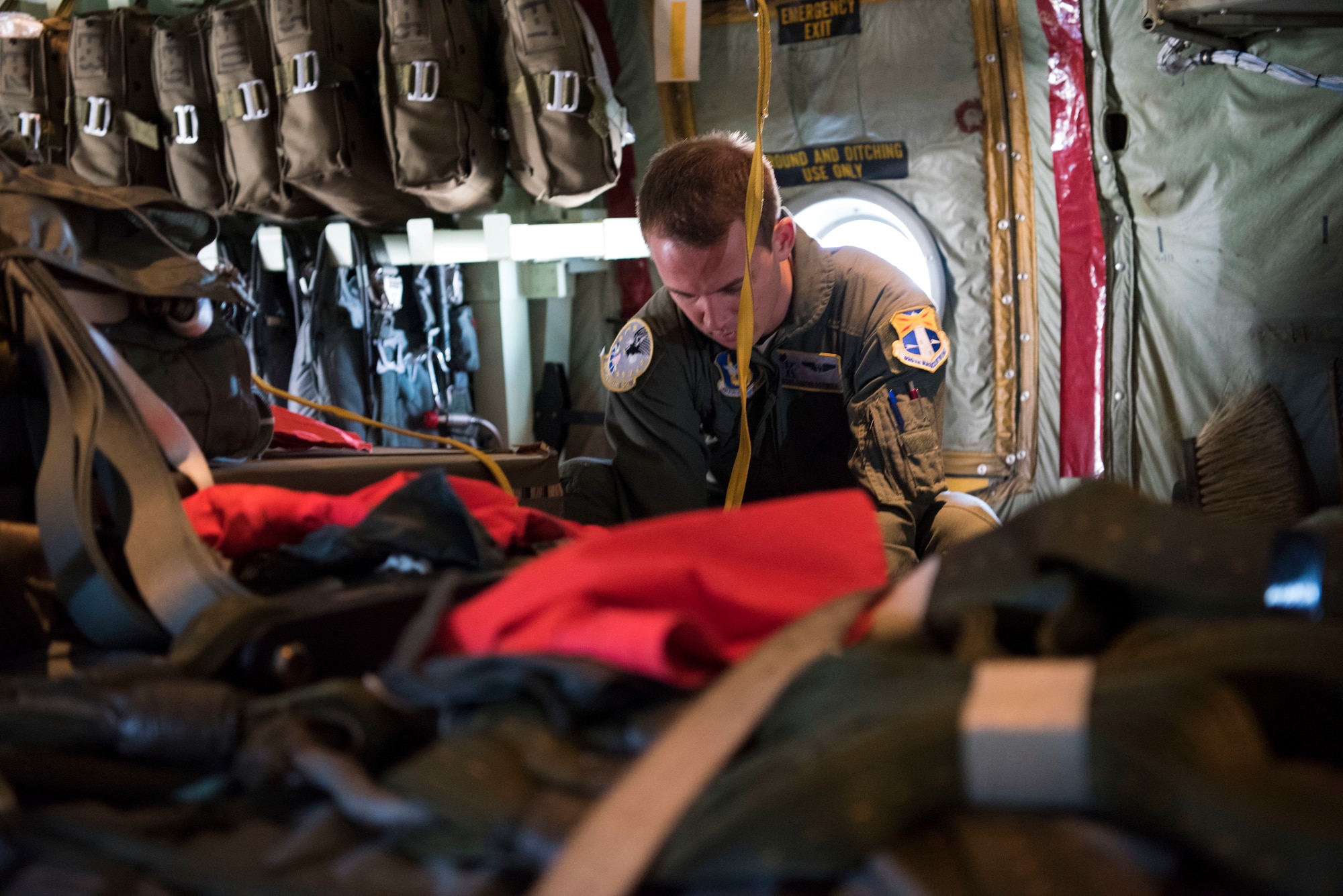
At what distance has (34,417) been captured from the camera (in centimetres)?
74

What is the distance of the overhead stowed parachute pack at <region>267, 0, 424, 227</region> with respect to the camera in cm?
258

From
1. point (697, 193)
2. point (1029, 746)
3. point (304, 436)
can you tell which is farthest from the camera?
point (697, 193)

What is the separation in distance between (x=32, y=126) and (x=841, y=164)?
2.59 m

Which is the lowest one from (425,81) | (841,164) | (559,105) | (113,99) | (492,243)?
(492,243)

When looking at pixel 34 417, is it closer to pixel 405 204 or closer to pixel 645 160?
pixel 405 204

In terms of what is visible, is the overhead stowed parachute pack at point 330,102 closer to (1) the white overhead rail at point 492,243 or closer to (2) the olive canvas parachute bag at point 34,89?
(1) the white overhead rail at point 492,243

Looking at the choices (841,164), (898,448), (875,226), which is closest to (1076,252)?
(875,226)

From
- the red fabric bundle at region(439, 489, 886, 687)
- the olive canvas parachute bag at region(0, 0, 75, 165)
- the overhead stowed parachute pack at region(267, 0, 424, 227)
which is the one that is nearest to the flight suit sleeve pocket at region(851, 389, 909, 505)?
the red fabric bundle at region(439, 489, 886, 687)

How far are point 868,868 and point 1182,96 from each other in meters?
2.61

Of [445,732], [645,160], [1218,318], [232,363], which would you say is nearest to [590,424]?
[645,160]

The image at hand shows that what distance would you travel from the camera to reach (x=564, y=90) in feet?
8.39

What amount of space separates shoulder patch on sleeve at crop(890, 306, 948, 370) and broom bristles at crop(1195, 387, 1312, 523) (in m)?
0.80

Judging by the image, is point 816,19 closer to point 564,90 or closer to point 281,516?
point 564,90

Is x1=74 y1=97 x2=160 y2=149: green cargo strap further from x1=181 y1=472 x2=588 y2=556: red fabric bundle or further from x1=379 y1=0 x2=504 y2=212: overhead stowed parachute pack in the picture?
x1=181 y1=472 x2=588 y2=556: red fabric bundle
